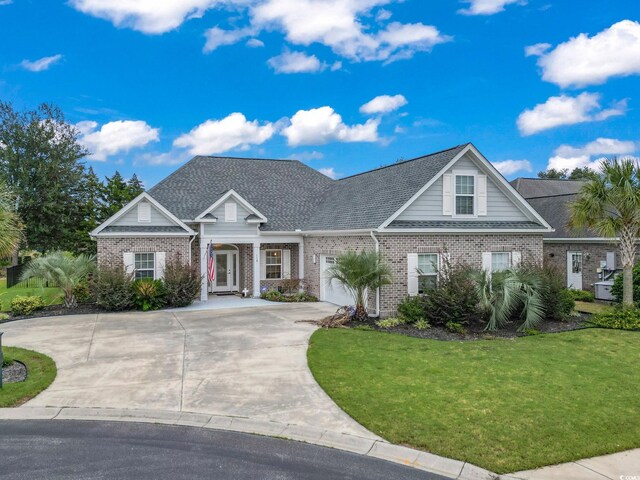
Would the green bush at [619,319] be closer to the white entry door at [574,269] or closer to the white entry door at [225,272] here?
the white entry door at [574,269]

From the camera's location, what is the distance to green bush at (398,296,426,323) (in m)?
14.9

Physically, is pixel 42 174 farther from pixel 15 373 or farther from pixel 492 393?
pixel 492 393

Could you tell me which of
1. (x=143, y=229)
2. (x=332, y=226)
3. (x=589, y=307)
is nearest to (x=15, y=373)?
(x=143, y=229)

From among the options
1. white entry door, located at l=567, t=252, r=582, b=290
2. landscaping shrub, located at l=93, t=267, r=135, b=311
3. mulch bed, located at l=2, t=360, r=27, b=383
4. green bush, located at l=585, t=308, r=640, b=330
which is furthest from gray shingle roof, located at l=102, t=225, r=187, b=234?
white entry door, located at l=567, t=252, r=582, b=290

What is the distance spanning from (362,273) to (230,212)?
8.24 metres

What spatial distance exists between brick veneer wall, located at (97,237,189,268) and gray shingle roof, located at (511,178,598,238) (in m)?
15.0

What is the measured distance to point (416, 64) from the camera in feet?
84.0

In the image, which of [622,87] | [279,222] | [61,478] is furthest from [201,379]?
[622,87]

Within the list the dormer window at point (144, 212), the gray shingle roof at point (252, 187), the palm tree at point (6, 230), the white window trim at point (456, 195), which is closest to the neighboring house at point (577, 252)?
the white window trim at point (456, 195)

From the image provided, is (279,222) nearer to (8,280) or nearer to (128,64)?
(128,64)

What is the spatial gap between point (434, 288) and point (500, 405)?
7.53 metres

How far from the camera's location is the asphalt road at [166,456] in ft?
18.2

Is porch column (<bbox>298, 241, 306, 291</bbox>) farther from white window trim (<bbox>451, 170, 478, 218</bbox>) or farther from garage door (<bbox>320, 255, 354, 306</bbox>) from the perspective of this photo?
white window trim (<bbox>451, 170, 478, 218</bbox>)

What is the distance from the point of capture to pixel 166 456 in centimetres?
602
